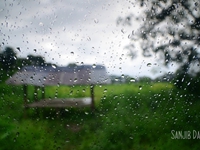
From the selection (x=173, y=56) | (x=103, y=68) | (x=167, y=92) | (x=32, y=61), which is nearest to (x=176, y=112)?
(x=167, y=92)

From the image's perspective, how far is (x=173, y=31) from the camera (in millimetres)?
1495

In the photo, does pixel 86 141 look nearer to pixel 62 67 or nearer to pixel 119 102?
pixel 119 102

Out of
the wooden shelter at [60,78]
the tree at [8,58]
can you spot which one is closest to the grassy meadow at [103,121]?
the wooden shelter at [60,78]

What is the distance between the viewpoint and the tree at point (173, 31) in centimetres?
147

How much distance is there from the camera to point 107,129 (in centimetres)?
144

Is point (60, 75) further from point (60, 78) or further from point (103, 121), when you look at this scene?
point (103, 121)

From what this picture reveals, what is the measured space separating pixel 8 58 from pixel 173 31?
3.68 ft

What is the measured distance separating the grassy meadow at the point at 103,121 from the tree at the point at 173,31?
8.6 inches

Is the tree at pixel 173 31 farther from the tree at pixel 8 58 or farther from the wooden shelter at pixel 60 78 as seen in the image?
the tree at pixel 8 58

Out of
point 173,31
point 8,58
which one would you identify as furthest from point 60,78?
point 173,31

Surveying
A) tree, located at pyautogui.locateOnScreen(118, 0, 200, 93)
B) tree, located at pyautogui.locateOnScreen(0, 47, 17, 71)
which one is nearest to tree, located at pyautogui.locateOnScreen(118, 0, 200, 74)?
tree, located at pyautogui.locateOnScreen(118, 0, 200, 93)

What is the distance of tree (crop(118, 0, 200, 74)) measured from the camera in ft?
4.82

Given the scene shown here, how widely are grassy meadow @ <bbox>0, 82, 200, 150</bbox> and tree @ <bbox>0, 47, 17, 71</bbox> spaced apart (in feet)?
0.44

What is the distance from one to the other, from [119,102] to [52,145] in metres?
0.51
